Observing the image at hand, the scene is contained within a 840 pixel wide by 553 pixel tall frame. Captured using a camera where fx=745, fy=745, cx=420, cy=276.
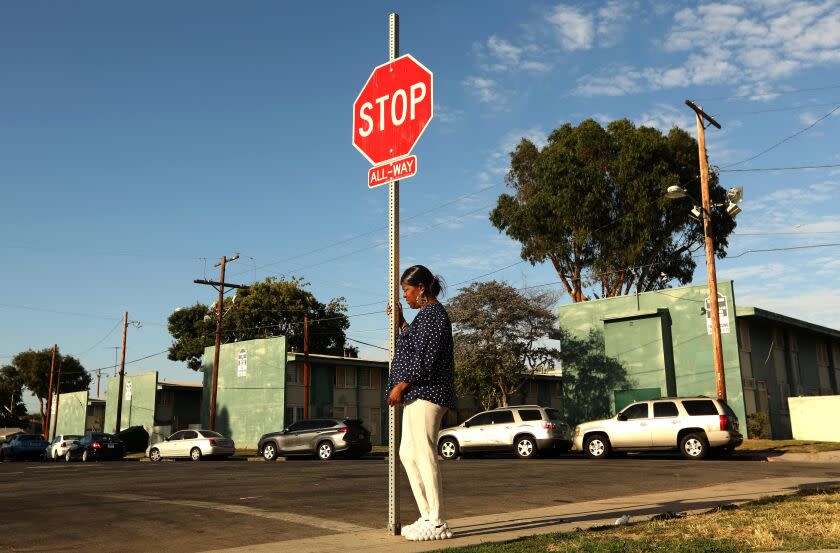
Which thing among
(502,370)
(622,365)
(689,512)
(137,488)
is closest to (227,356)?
(502,370)

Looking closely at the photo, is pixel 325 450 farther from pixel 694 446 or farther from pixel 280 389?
pixel 280 389

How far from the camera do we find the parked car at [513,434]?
928 inches

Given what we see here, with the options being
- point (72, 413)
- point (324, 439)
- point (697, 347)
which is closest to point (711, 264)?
point (697, 347)

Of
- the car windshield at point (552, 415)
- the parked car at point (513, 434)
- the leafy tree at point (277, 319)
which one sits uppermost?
the leafy tree at point (277, 319)

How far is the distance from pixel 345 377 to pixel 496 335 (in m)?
13.6

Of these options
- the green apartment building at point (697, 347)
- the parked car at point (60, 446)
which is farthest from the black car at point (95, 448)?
the green apartment building at point (697, 347)

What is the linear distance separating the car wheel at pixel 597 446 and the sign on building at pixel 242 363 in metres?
27.9

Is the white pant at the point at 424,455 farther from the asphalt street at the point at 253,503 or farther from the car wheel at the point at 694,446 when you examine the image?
the car wheel at the point at 694,446

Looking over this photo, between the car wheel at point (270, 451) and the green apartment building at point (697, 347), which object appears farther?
the green apartment building at point (697, 347)

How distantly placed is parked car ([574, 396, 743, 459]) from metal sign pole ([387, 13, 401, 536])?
16.7 m

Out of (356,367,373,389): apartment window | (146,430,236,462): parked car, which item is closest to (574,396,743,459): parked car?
(146,430,236,462): parked car

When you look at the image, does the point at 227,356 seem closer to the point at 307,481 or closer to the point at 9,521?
the point at 307,481

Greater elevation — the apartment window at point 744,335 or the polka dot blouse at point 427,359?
the apartment window at point 744,335

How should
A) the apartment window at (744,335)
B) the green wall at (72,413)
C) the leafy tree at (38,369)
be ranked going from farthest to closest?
1. the leafy tree at (38,369)
2. the green wall at (72,413)
3. the apartment window at (744,335)
